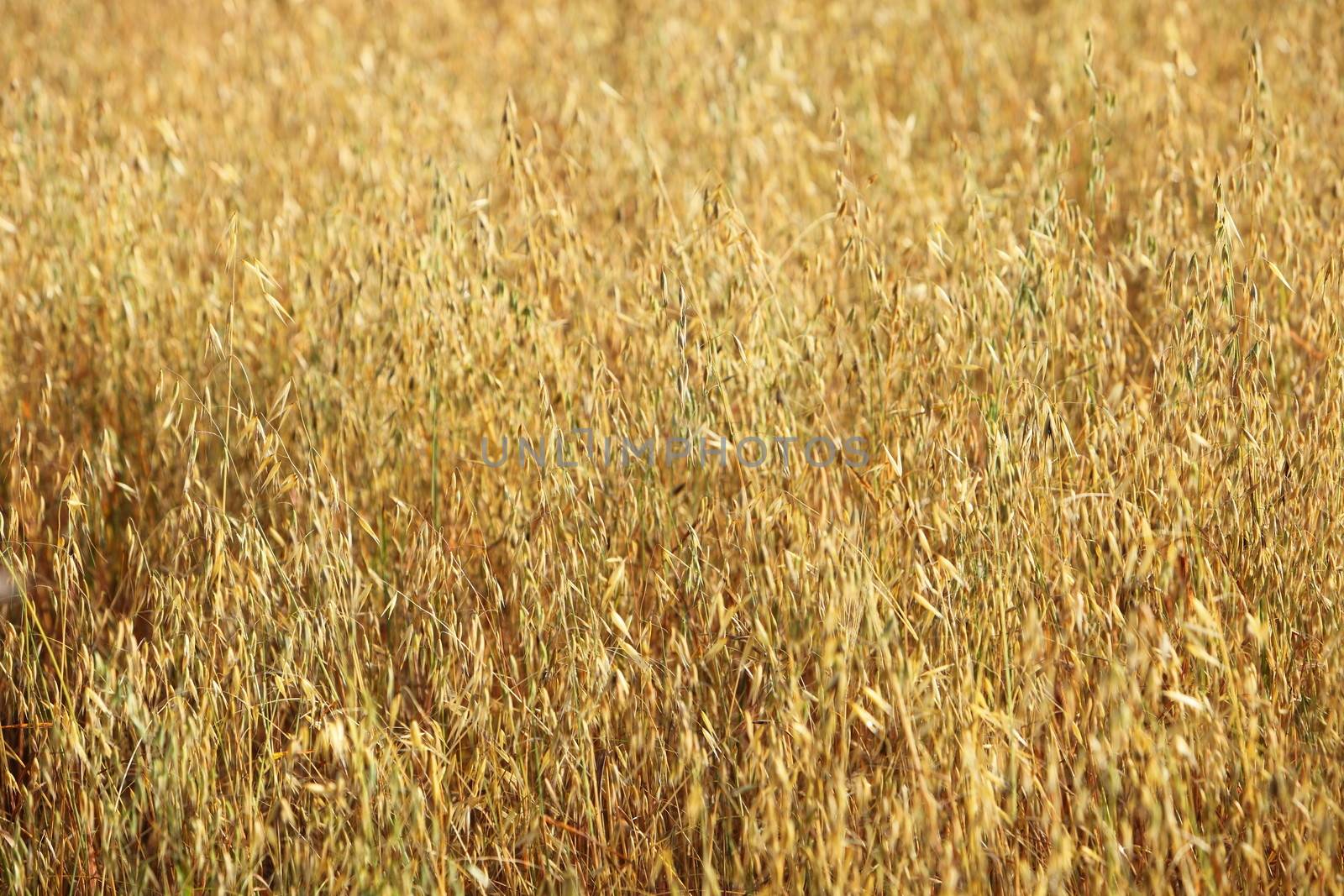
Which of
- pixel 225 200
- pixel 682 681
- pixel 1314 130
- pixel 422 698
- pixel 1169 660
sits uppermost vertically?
pixel 1314 130

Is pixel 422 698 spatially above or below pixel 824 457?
below

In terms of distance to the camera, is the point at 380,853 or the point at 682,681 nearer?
the point at 380,853

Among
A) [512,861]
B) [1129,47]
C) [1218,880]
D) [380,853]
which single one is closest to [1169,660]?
[1218,880]

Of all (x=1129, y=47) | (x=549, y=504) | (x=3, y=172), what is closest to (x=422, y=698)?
(x=549, y=504)

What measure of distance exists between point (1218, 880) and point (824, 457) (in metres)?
0.86

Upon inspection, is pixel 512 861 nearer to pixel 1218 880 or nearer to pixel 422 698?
pixel 422 698

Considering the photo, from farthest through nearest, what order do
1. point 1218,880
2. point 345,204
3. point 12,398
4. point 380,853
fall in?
point 345,204 < point 12,398 < point 380,853 < point 1218,880

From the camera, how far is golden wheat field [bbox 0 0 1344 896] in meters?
1.39

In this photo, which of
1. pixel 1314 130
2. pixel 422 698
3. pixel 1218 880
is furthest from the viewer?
pixel 1314 130

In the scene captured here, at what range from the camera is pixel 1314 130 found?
2703 millimetres

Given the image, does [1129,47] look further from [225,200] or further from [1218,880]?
[1218,880]

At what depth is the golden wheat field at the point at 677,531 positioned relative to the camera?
4.55 feet

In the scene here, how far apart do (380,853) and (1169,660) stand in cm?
97

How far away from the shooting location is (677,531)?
5.82 feet
